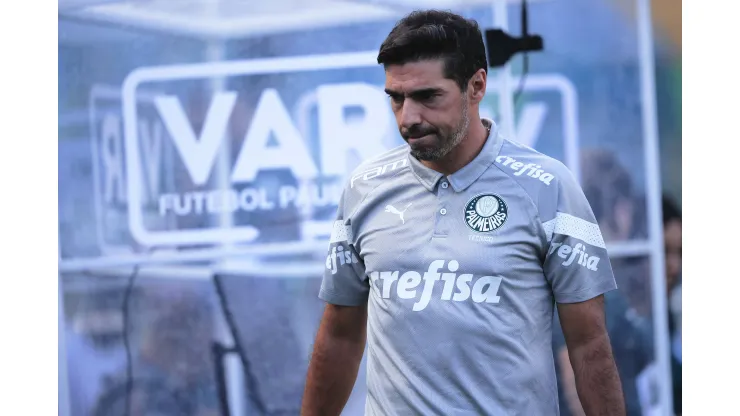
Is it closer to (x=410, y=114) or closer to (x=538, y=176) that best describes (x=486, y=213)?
(x=538, y=176)

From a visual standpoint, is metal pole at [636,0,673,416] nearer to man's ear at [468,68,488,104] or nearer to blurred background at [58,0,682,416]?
blurred background at [58,0,682,416]

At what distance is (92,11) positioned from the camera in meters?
4.18

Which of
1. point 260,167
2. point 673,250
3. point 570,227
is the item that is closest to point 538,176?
point 570,227

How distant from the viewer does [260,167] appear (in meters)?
4.04

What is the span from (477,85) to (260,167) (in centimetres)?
193

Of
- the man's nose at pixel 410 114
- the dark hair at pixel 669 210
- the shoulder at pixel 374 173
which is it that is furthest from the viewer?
the dark hair at pixel 669 210

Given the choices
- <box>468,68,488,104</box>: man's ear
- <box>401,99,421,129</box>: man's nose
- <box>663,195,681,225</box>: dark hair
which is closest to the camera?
<box>401,99,421,129</box>: man's nose

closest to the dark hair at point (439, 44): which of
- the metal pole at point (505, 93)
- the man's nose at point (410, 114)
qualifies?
the man's nose at point (410, 114)

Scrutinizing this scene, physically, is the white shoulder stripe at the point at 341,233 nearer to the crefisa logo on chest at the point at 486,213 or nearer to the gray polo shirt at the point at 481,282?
the gray polo shirt at the point at 481,282

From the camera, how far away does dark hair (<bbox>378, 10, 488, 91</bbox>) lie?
84.3 inches

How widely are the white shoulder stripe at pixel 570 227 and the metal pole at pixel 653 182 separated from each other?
182 centimetres

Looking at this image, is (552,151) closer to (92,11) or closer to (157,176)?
(157,176)

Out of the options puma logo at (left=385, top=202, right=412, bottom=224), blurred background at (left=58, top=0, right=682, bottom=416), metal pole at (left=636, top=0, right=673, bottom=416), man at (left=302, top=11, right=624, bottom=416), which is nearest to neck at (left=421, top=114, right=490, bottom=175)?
man at (left=302, top=11, right=624, bottom=416)

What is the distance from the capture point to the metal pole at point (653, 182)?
151 inches
